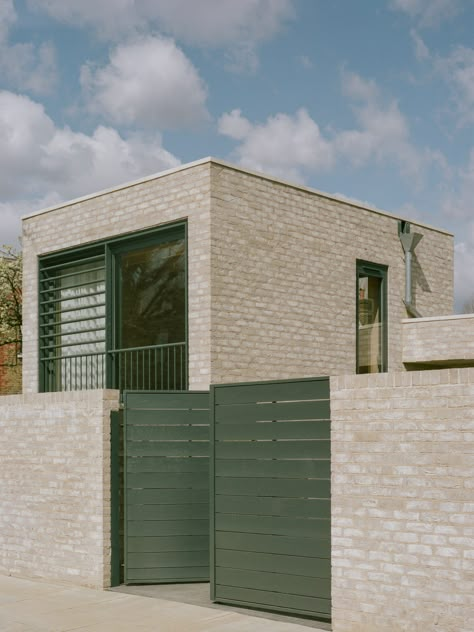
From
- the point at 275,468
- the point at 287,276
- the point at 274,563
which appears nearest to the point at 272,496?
the point at 275,468

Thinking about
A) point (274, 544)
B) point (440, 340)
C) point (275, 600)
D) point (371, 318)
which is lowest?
point (275, 600)

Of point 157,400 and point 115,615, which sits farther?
point 157,400

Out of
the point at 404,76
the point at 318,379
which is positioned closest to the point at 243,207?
the point at 404,76

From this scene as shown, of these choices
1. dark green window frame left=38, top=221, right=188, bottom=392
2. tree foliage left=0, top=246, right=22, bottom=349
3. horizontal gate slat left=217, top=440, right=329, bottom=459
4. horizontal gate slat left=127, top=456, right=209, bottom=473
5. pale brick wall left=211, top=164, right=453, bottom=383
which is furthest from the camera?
tree foliage left=0, top=246, right=22, bottom=349

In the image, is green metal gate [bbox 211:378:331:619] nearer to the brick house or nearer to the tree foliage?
the brick house

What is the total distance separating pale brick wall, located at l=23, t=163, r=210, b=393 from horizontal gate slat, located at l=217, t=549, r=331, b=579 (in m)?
2.39

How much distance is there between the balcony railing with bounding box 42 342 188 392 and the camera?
1098 cm

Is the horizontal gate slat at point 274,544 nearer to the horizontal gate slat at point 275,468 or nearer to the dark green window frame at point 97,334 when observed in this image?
the horizontal gate slat at point 275,468

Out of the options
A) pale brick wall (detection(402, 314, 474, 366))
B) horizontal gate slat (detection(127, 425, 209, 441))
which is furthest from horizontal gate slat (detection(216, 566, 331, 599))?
pale brick wall (detection(402, 314, 474, 366))

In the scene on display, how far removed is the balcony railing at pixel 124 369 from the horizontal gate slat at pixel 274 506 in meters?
2.37

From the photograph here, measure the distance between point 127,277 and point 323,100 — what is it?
3651 mm

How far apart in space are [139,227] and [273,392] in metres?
4.04

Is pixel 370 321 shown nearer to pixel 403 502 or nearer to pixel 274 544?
pixel 274 544

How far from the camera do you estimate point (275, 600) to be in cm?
801
